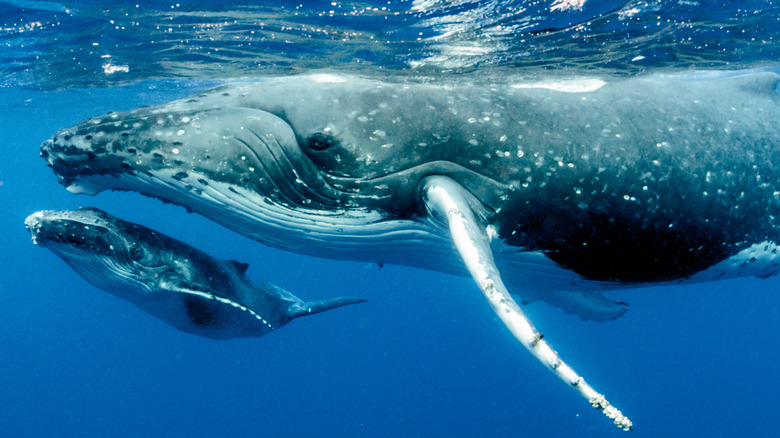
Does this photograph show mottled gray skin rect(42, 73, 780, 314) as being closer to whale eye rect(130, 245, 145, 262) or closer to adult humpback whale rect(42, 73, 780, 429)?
adult humpback whale rect(42, 73, 780, 429)

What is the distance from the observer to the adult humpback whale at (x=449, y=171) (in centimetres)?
461

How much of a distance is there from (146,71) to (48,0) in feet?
21.8

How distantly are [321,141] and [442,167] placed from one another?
118 cm

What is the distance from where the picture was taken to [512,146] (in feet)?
16.4

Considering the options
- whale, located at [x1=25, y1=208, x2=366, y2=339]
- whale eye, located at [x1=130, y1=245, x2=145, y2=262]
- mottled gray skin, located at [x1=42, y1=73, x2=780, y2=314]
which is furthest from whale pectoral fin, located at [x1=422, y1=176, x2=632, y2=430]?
whale eye, located at [x1=130, y1=245, x2=145, y2=262]

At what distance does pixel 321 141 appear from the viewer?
4852mm

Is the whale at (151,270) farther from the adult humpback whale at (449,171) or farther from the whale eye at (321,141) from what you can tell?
the whale eye at (321,141)

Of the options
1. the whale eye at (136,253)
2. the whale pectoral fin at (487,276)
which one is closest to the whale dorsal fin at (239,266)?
the whale eye at (136,253)

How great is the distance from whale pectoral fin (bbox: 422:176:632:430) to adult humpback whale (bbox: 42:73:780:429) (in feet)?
0.11

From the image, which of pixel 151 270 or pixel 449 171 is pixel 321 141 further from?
pixel 151 270

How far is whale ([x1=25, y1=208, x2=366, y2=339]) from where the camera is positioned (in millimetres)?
4684

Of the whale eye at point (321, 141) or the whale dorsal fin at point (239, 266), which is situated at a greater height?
the whale eye at point (321, 141)

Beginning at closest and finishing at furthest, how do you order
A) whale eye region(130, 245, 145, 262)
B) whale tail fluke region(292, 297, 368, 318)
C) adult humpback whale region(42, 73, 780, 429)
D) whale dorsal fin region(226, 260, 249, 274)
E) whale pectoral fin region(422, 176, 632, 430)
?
whale pectoral fin region(422, 176, 632, 430) < adult humpback whale region(42, 73, 780, 429) < whale eye region(130, 245, 145, 262) < whale dorsal fin region(226, 260, 249, 274) < whale tail fluke region(292, 297, 368, 318)

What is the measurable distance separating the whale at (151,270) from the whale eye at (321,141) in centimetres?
168
